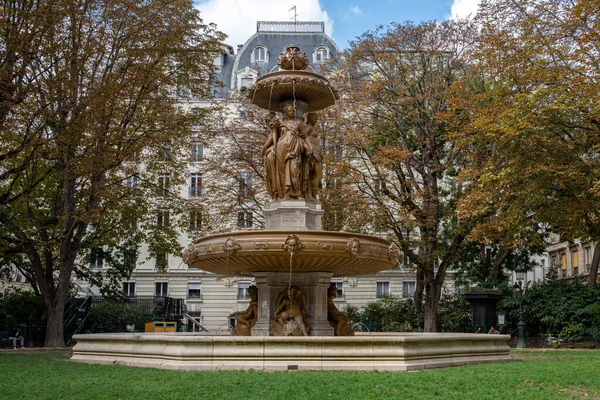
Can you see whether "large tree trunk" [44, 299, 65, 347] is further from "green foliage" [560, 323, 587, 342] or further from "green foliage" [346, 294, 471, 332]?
"green foliage" [560, 323, 587, 342]

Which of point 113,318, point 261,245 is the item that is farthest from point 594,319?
point 113,318

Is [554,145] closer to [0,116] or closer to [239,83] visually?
[0,116]

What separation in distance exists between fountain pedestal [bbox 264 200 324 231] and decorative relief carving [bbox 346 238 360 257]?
5.55ft

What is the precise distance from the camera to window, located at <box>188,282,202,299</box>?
153 ft

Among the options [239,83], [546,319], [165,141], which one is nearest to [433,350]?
[165,141]

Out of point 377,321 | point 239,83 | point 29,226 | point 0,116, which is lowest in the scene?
point 377,321

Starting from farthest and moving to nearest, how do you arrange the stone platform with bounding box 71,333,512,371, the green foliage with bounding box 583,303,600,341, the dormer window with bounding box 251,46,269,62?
1. the dormer window with bounding box 251,46,269,62
2. the green foliage with bounding box 583,303,600,341
3. the stone platform with bounding box 71,333,512,371

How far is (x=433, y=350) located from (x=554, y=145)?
40.4ft

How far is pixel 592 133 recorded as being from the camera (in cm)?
2020

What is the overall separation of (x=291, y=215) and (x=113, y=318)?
69.5ft

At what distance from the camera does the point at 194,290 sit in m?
46.8

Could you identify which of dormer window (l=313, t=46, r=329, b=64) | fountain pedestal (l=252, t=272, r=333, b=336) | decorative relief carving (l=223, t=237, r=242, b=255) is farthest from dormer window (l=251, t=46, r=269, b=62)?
decorative relief carving (l=223, t=237, r=242, b=255)

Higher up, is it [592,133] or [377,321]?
[592,133]

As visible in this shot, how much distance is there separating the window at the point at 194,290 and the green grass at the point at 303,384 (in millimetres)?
36391
